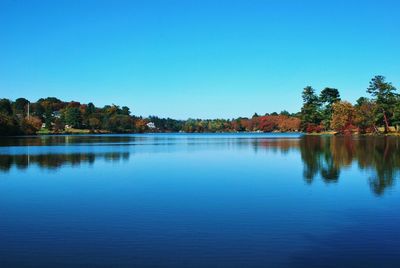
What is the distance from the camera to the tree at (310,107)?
4520 inches

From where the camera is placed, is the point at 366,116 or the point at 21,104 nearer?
the point at 366,116

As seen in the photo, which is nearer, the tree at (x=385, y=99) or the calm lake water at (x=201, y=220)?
the calm lake water at (x=201, y=220)

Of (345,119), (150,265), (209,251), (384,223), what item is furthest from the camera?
(345,119)

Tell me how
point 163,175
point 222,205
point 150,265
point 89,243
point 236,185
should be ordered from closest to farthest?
point 150,265, point 89,243, point 222,205, point 236,185, point 163,175

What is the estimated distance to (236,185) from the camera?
757 inches

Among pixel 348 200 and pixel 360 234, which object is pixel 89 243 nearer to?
pixel 360 234

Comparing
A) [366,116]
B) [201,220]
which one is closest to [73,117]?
[366,116]

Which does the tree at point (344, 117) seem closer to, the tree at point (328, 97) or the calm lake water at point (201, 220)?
the tree at point (328, 97)

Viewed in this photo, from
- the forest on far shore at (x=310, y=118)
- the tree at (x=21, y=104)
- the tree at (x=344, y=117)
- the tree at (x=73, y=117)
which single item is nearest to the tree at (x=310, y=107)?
the forest on far shore at (x=310, y=118)

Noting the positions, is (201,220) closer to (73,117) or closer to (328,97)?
(328,97)

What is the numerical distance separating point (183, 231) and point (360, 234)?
4200mm

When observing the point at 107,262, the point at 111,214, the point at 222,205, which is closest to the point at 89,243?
the point at 107,262

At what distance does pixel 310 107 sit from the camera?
115 metres

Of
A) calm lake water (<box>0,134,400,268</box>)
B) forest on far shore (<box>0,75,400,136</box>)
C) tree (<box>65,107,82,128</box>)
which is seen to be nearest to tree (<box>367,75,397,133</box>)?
forest on far shore (<box>0,75,400,136</box>)
